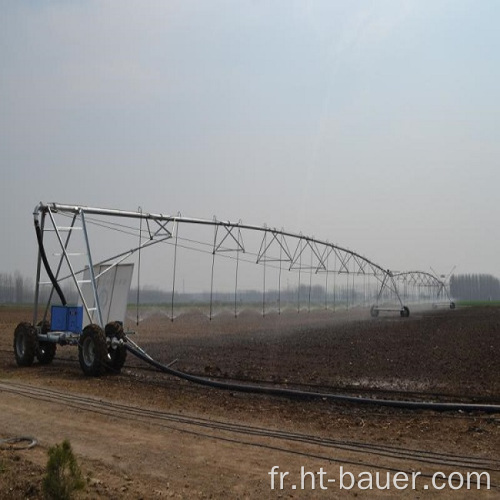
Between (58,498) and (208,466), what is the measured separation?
6.46 feet

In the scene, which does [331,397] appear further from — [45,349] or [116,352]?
[45,349]

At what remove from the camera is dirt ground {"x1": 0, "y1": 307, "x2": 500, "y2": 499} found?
22.1 ft

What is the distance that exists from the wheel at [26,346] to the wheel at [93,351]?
234 cm

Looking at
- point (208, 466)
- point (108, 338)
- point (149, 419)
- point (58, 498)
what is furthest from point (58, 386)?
point (58, 498)

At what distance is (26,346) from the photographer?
17.7 m

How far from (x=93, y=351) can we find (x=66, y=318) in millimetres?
2484

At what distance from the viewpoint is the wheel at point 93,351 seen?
50.5ft

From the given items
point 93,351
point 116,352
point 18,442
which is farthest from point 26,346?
point 18,442

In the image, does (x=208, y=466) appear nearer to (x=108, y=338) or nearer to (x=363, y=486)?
(x=363, y=486)

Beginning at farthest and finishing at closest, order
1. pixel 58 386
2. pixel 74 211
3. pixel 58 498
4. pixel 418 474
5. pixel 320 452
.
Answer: pixel 74 211 → pixel 58 386 → pixel 320 452 → pixel 418 474 → pixel 58 498

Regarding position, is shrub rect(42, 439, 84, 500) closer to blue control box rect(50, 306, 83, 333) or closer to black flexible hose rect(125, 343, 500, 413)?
black flexible hose rect(125, 343, 500, 413)

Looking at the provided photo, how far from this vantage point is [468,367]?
1648 cm

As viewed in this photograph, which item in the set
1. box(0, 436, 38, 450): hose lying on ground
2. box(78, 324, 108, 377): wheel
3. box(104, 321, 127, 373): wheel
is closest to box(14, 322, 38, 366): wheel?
box(78, 324, 108, 377): wheel

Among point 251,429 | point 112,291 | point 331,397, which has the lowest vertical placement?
point 251,429
